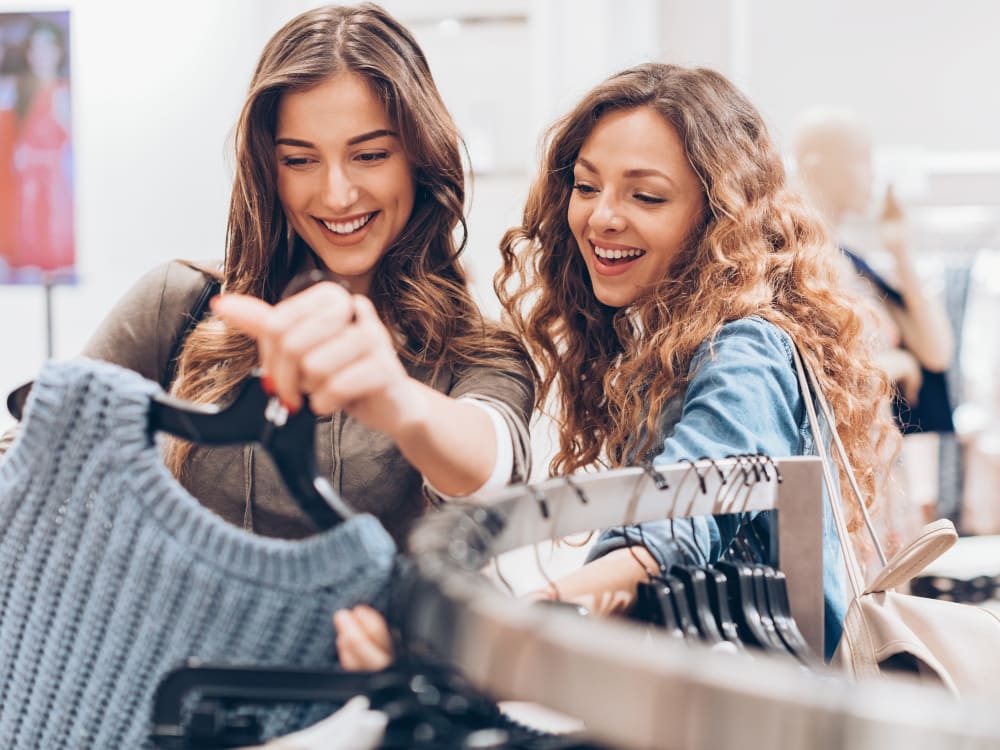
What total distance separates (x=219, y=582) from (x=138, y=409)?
0.33 ft

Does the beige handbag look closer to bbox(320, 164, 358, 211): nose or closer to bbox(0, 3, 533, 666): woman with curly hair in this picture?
bbox(0, 3, 533, 666): woman with curly hair

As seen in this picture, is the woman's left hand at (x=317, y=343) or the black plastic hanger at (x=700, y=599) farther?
the black plastic hanger at (x=700, y=599)

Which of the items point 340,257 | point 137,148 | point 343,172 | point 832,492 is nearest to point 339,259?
point 340,257

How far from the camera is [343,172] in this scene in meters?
1.09

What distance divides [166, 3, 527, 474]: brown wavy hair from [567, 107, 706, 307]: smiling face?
0.15m

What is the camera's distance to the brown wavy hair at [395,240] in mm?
1106

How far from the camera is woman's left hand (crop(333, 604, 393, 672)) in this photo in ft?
1.58

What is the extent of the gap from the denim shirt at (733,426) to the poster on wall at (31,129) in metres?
2.32

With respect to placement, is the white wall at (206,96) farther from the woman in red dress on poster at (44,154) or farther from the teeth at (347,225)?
the teeth at (347,225)

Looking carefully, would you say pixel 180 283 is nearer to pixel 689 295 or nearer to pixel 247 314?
pixel 689 295

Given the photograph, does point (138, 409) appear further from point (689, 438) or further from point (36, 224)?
point (36, 224)

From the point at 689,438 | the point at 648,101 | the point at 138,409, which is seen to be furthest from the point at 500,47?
the point at 138,409

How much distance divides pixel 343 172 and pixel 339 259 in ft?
0.34

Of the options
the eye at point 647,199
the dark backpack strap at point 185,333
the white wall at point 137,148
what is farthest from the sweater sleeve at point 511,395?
Result: the white wall at point 137,148
